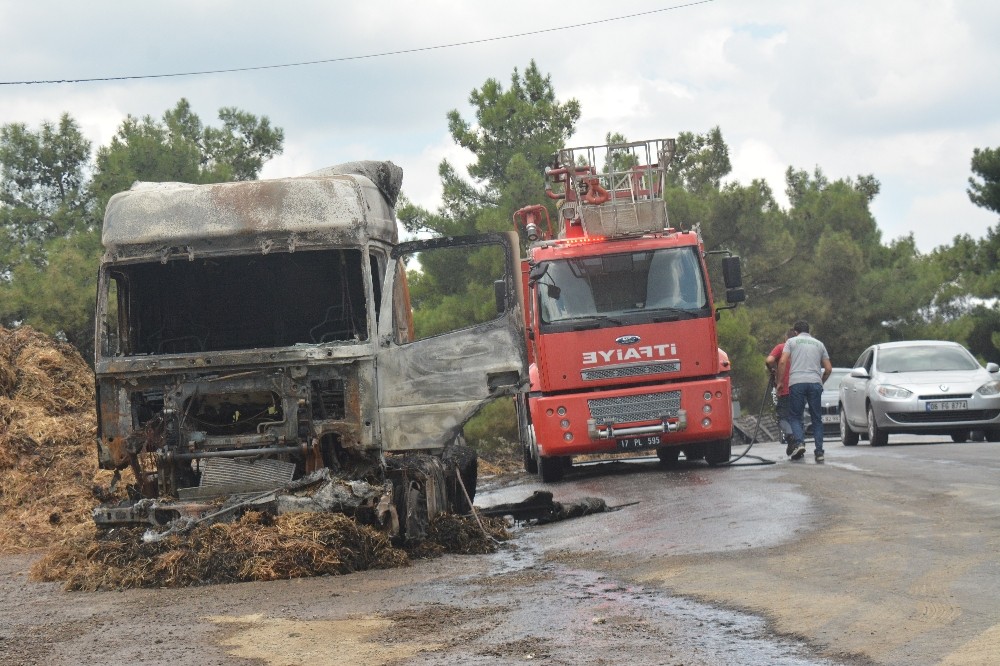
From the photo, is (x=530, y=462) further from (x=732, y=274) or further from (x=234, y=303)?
(x=234, y=303)

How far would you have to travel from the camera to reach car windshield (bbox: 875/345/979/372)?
20672 mm

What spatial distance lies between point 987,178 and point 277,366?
1241 inches

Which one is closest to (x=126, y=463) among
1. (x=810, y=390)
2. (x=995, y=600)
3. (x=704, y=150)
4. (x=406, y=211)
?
(x=995, y=600)

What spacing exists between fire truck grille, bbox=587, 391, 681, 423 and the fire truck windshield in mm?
962

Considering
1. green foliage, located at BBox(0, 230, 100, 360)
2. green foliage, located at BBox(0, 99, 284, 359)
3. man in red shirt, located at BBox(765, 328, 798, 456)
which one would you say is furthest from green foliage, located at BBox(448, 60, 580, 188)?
man in red shirt, located at BBox(765, 328, 798, 456)

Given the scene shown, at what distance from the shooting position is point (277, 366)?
32.3 ft

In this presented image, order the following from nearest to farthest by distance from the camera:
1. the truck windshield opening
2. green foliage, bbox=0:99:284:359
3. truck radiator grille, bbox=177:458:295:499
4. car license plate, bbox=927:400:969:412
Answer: truck radiator grille, bbox=177:458:295:499
the truck windshield opening
car license plate, bbox=927:400:969:412
green foliage, bbox=0:99:284:359

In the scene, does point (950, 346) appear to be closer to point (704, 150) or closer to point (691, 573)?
point (691, 573)

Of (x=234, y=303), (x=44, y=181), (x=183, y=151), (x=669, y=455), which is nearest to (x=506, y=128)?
(x=183, y=151)

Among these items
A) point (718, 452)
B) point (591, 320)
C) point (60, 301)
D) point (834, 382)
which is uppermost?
point (60, 301)

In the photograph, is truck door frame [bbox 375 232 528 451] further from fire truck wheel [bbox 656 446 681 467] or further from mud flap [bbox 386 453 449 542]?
fire truck wheel [bbox 656 446 681 467]

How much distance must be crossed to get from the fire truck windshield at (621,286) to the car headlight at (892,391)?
556 centimetres

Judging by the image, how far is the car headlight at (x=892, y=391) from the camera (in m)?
20.1

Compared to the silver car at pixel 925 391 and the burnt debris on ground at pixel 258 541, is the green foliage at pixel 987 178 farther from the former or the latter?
the burnt debris on ground at pixel 258 541
